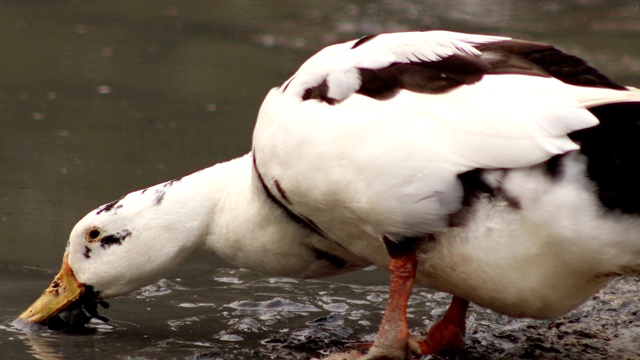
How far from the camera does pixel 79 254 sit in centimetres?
483

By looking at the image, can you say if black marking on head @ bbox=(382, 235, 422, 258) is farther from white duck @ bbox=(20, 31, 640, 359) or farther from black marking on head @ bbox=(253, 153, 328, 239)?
black marking on head @ bbox=(253, 153, 328, 239)

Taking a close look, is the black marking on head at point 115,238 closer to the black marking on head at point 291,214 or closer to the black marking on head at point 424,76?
the black marking on head at point 291,214

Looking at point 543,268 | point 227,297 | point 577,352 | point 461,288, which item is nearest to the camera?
point 543,268

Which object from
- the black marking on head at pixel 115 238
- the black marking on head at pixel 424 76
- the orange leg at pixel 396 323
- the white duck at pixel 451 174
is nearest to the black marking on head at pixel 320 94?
the white duck at pixel 451 174

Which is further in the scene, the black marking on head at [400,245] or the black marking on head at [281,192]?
the black marking on head at [281,192]

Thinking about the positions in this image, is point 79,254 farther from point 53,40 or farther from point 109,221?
point 53,40

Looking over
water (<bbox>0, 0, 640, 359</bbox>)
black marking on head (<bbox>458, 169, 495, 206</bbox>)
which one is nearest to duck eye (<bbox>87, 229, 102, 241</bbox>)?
water (<bbox>0, 0, 640, 359</bbox>)

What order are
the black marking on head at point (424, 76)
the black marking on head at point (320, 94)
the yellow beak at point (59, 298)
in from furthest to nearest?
the yellow beak at point (59, 298)
the black marking on head at point (320, 94)
the black marking on head at point (424, 76)

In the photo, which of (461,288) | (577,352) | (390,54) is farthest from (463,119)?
(577,352)

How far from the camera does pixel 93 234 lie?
4.81 meters

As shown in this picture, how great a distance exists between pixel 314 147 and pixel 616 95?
1072mm

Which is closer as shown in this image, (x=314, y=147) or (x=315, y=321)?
(x=314, y=147)

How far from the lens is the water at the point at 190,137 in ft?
15.9

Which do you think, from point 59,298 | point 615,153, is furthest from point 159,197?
point 615,153
